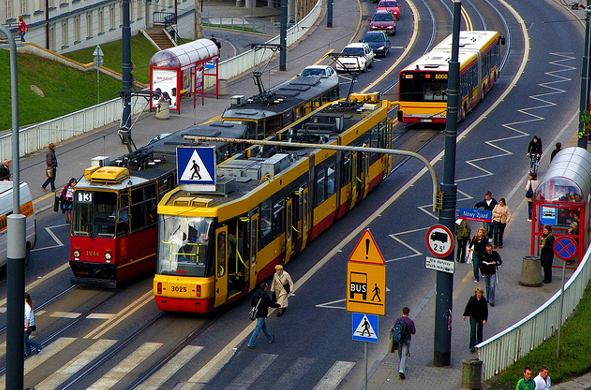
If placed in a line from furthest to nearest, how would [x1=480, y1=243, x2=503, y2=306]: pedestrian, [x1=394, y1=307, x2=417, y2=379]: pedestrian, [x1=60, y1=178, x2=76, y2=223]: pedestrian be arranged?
[x1=60, y1=178, x2=76, y2=223]: pedestrian < [x1=480, y1=243, x2=503, y2=306]: pedestrian < [x1=394, y1=307, x2=417, y2=379]: pedestrian

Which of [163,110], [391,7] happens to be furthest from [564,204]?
[391,7]

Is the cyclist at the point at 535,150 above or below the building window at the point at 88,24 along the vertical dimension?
below

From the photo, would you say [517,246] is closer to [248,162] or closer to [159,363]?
[248,162]

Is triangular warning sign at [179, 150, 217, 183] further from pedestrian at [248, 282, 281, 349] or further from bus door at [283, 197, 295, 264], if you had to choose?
bus door at [283, 197, 295, 264]

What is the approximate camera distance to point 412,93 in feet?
128

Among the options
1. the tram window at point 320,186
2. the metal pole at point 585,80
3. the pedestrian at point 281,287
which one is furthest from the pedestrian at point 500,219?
the pedestrian at point 281,287

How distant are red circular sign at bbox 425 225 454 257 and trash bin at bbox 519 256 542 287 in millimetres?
5591

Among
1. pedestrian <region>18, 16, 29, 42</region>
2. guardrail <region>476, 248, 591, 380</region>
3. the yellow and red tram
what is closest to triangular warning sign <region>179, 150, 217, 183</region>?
the yellow and red tram

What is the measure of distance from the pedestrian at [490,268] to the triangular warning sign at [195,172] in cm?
646

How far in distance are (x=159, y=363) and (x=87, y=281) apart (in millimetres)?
4829

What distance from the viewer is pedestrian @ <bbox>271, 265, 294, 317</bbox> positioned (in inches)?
836

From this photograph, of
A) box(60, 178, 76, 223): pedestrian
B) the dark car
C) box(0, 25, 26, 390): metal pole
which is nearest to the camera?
box(0, 25, 26, 390): metal pole

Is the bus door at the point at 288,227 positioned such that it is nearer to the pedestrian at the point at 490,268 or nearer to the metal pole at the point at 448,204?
the pedestrian at the point at 490,268

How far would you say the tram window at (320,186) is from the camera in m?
26.4
